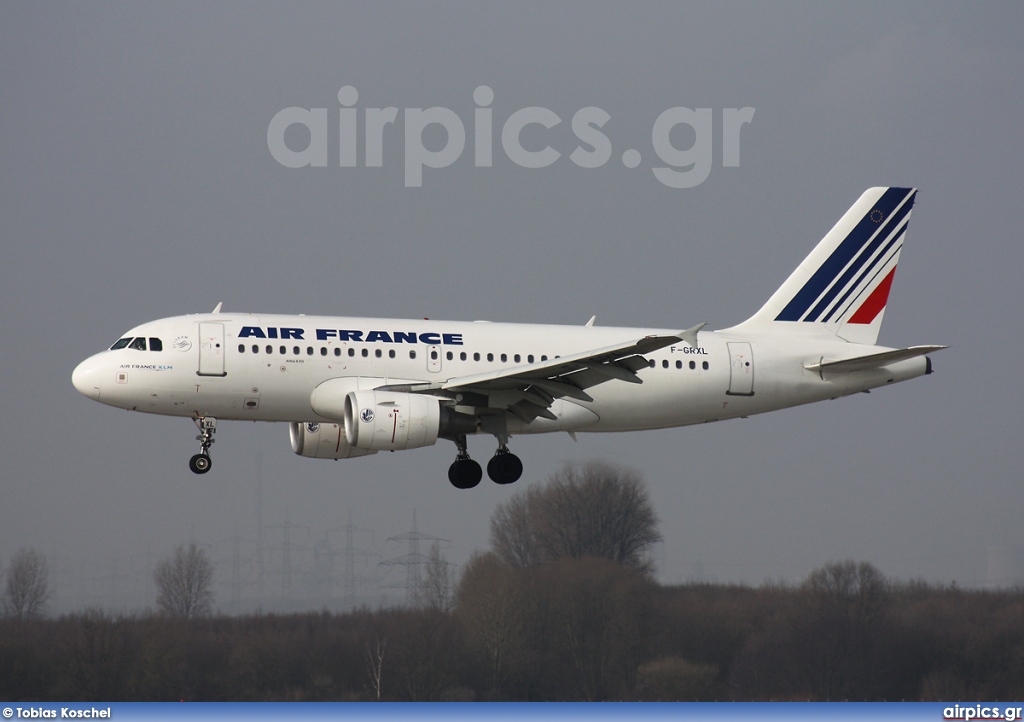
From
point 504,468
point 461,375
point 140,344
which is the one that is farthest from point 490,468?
point 140,344

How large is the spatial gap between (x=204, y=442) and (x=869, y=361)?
1907 cm

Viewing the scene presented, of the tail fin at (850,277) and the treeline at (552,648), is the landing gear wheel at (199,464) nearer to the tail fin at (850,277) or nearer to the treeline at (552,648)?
the tail fin at (850,277)

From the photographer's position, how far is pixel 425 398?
35938 mm

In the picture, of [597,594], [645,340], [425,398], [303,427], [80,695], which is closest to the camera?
[645,340]

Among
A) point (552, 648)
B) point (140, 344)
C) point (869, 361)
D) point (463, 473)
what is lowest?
point (552, 648)

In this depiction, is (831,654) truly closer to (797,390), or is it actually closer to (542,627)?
(542,627)

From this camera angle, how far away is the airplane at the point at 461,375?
117 ft

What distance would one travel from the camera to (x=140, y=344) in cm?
3650

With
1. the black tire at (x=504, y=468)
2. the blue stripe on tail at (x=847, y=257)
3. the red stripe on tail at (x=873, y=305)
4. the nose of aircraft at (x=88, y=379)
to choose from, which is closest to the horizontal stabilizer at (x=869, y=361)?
the blue stripe on tail at (x=847, y=257)

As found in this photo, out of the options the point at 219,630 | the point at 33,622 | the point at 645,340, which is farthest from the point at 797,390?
the point at 33,622

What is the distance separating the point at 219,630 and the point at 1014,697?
3289 cm

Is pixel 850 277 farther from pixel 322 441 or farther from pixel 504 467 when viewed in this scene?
pixel 322 441

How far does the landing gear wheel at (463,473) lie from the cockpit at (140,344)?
8.70 m

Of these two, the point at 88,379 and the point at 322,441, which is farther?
the point at 322,441
